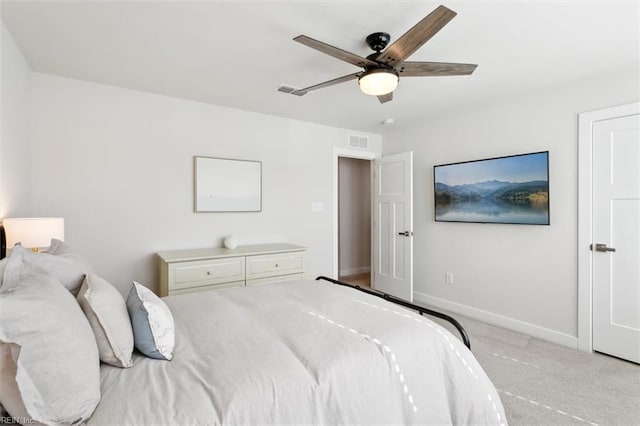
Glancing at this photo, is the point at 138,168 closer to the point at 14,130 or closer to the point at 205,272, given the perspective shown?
the point at 14,130

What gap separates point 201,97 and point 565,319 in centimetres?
420

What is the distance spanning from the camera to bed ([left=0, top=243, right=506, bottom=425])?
3.43ft

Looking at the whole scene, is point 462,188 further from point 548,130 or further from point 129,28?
point 129,28

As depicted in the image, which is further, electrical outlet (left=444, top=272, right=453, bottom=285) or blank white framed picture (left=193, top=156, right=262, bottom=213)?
electrical outlet (left=444, top=272, right=453, bottom=285)

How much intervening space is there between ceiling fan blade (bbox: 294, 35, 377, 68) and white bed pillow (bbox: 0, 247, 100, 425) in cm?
154

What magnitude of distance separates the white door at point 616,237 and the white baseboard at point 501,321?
0.80 ft

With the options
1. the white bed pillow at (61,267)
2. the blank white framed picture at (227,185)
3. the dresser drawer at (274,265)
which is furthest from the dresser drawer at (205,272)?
the white bed pillow at (61,267)

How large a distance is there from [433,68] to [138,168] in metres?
2.79

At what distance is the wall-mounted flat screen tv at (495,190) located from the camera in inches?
126

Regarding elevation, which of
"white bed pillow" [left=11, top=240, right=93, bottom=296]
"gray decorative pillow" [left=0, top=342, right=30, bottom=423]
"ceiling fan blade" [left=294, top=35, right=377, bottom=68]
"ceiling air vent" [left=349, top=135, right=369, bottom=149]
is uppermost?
"ceiling air vent" [left=349, top=135, right=369, bottom=149]

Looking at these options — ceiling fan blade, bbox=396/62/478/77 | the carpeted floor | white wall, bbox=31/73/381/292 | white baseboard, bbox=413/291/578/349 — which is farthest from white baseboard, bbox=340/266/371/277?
ceiling fan blade, bbox=396/62/478/77

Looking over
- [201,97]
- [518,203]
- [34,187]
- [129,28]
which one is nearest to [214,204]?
[201,97]

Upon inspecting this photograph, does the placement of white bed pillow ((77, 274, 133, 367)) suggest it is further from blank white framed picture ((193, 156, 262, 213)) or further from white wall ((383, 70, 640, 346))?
white wall ((383, 70, 640, 346))

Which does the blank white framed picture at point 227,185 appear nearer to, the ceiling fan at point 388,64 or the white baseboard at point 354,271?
the ceiling fan at point 388,64
